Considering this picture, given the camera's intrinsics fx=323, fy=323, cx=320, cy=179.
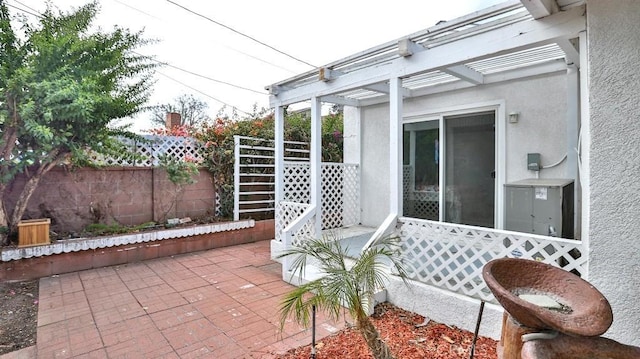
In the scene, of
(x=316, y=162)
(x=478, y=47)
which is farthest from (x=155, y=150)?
(x=478, y=47)

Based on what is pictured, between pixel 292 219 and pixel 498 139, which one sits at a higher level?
pixel 498 139

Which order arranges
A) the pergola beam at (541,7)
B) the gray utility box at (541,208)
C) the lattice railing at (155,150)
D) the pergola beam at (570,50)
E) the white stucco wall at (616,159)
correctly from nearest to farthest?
the white stucco wall at (616,159), the pergola beam at (541,7), the pergola beam at (570,50), the gray utility box at (541,208), the lattice railing at (155,150)

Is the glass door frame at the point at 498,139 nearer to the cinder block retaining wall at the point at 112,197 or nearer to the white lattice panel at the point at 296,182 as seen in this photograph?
the white lattice panel at the point at 296,182

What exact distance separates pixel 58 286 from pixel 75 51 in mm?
3391

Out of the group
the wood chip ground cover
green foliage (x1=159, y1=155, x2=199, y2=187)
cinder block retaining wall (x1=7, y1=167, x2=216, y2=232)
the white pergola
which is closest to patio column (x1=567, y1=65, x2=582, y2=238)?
the white pergola

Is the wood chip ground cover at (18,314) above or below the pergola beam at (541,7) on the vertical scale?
below

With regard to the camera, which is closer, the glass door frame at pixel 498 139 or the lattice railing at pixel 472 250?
the lattice railing at pixel 472 250

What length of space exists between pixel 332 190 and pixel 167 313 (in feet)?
13.8

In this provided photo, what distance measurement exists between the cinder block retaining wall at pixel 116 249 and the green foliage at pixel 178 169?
91 centimetres

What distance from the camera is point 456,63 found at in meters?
3.48

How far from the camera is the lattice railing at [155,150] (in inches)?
238

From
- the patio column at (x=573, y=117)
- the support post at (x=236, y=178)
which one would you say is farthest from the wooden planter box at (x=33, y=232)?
the patio column at (x=573, y=117)

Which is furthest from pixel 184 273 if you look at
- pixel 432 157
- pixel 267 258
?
pixel 432 157

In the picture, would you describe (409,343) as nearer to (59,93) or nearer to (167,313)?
(167,313)
